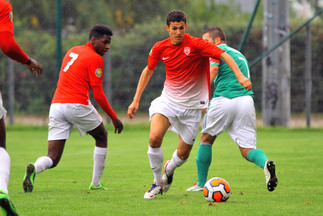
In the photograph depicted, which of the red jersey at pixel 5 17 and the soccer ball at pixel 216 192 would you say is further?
the soccer ball at pixel 216 192

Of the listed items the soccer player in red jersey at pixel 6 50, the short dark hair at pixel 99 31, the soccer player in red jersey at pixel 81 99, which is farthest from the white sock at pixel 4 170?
the short dark hair at pixel 99 31

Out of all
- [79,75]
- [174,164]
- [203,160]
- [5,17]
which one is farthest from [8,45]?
[203,160]

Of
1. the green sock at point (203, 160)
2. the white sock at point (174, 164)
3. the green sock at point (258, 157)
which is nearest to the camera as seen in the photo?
the green sock at point (258, 157)

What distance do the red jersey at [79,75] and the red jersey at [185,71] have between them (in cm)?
71

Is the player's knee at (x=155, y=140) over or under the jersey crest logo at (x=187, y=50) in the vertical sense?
under

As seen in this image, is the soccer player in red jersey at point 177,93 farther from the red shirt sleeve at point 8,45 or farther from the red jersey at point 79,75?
the red shirt sleeve at point 8,45

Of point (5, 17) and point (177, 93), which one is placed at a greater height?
point (5, 17)

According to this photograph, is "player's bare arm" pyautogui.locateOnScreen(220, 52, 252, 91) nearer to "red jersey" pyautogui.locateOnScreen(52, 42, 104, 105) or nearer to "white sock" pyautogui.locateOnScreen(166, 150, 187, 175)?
"white sock" pyautogui.locateOnScreen(166, 150, 187, 175)

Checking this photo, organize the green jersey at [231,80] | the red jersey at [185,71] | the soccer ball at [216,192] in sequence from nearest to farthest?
the soccer ball at [216,192]
the red jersey at [185,71]
the green jersey at [231,80]

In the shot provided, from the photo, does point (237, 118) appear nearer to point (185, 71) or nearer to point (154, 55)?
point (185, 71)

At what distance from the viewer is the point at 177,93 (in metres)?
7.89

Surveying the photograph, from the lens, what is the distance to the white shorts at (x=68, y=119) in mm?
8242

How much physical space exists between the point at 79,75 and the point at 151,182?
1.81 m

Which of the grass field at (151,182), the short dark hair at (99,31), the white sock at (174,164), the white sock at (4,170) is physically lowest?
the grass field at (151,182)
